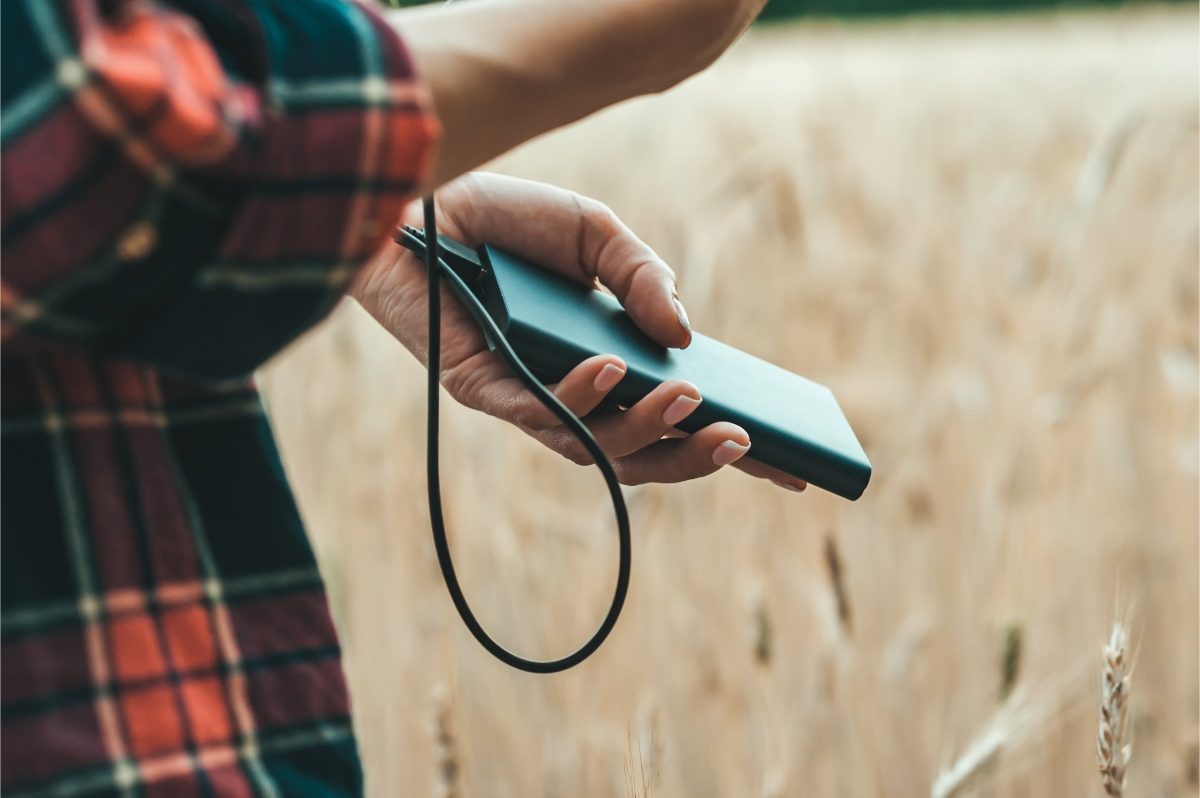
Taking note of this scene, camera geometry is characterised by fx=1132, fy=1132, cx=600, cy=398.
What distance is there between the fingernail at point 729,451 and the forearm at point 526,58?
0.13 m

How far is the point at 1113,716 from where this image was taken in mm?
484

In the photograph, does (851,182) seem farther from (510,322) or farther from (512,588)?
(510,322)

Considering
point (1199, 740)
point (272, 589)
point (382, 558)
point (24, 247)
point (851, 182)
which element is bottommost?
point (382, 558)

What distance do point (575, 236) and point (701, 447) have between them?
0.37 ft

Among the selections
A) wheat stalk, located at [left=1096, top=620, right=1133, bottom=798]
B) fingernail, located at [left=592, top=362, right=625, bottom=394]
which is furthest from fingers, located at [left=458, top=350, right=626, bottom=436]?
wheat stalk, located at [left=1096, top=620, right=1133, bottom=798]

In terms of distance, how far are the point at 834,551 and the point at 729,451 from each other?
29 centimetres

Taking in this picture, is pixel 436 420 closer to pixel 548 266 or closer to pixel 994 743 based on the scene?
pixel 548 266

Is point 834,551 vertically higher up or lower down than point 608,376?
lower down

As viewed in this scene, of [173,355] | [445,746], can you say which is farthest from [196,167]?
[445,746]

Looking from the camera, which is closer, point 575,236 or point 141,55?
point 141,55

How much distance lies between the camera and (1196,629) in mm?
930

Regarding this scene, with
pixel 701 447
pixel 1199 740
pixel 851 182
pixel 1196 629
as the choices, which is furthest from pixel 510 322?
pixel 851 182

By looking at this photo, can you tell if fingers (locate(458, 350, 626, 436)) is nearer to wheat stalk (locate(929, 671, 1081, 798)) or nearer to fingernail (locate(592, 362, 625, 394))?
fingernail (locate(592, 362, 625, 394))

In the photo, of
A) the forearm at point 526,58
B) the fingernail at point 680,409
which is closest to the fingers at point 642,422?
the fingernail at point 680,409
